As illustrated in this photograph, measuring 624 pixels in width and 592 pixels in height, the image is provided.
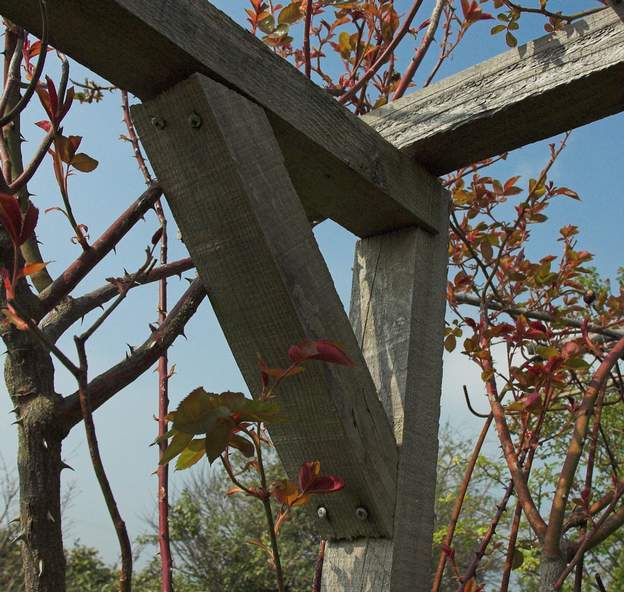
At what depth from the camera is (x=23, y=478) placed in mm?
1173

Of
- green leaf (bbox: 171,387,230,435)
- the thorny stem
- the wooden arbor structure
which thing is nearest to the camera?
green leaf (bbox: 171,387,230,435)

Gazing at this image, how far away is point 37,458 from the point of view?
3.88 feet

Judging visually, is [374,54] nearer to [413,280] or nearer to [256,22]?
[256,22]

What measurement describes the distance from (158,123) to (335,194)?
341mm

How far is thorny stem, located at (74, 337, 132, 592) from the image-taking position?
82 centimetres

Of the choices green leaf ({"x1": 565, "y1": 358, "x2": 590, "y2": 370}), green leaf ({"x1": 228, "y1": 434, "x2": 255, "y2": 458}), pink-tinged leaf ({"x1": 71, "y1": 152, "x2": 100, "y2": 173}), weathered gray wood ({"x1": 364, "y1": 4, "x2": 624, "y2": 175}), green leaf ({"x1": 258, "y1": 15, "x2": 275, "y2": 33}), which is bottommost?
green leaf ({"x1": 228, "y1": 434, "x2": 255, "y2": 458})

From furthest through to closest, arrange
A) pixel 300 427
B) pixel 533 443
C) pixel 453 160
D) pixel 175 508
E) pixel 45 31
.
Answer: pixel 175 508 → pixel 533 443 → pixel 453 160 → pixel 300 427 → pixel 45 31

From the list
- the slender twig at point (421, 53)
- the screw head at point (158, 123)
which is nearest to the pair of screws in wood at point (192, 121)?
the screw head at point (158, 123)

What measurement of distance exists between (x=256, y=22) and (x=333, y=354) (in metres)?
1.17

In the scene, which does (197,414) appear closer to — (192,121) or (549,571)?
(192,121)

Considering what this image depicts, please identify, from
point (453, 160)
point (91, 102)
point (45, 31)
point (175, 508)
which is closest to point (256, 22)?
point (91, 102)

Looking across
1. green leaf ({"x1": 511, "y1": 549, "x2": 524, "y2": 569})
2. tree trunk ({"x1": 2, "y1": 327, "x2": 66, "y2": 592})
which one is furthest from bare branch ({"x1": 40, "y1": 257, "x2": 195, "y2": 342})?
green leaf ({"x1": 511, "y1": 549, "x2": 524, "y2": 569})

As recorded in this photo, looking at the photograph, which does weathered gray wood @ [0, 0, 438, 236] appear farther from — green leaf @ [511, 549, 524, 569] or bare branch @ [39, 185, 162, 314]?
green leaf @ [511, 549, 524, 569]

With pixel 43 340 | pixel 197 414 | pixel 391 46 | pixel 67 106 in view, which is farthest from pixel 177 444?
pixel 391 46
